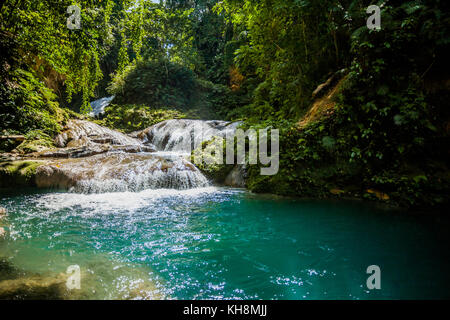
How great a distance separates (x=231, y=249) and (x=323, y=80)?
773 cm

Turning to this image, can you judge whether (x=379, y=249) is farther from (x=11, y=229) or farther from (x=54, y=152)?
(x=54, y=152)

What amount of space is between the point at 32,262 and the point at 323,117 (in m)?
7.09

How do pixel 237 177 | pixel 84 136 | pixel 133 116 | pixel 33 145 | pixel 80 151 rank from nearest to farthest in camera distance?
pixel 237 177 → pixel 80 151 → pixel 33 145 → pixel 84 136 → pixel 133 116

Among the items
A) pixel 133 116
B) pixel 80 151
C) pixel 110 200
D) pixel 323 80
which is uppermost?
pixel 133 116

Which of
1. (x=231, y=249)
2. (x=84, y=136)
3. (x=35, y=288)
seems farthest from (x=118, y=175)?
(x=84, y=136)

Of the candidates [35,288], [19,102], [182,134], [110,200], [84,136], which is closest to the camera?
[35,288]

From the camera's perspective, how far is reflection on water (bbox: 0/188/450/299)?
225 cm

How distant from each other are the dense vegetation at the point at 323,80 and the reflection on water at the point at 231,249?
1.20 m

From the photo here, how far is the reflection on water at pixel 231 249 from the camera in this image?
225 centimetres

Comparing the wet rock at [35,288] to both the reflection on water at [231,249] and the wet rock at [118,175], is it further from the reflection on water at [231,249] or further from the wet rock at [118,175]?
the wet rock at [118,175]

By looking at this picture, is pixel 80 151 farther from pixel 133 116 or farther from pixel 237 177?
pixel 133 116

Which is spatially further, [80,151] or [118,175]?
[80,151]

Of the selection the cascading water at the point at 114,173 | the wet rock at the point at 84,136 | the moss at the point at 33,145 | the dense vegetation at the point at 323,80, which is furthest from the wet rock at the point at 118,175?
the wet rock at the point at 84,136

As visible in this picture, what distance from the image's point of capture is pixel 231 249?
314cm
